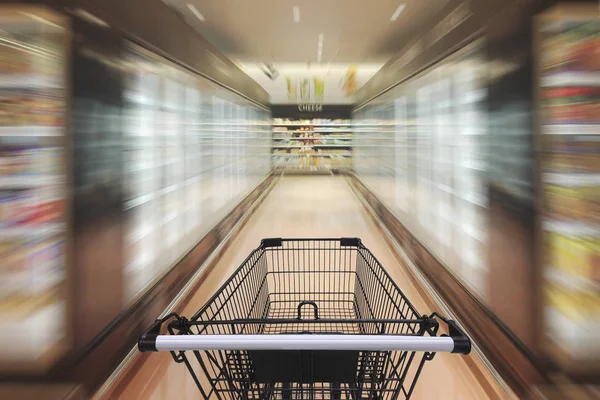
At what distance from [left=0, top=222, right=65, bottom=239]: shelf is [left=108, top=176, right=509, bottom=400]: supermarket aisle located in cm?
92

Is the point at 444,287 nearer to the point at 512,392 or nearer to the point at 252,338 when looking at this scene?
the point at 512,392

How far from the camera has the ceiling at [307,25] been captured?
4453 mm

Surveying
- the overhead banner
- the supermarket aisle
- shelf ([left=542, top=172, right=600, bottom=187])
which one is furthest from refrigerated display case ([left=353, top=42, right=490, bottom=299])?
the overhead banner

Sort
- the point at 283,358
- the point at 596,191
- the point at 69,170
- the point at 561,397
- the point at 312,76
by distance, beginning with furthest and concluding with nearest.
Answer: the point at 312,76
the point at 69,170
the point at 561,397
the point at 596,191
the point at 283,358

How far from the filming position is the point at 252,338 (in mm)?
949

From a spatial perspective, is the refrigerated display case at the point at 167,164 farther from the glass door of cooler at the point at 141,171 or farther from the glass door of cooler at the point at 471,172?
the glass door of cooler at the point at 471,172

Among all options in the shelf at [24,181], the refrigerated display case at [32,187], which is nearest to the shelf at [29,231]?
the refrigerated display case at [32,187]

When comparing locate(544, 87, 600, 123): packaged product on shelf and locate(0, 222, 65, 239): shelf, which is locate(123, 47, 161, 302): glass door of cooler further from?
locate(544, 87, 600, 123): packaged product on shelf

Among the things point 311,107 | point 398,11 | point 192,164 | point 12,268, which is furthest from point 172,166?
point 311,107

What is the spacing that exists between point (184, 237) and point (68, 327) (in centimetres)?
196

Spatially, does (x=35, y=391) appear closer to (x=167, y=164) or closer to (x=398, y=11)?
(x=167, y=164)

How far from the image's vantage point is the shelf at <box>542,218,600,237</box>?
1.63 m

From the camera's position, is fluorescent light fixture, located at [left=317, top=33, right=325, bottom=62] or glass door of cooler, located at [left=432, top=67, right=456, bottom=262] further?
fluorescent light fixture, located at [left=317, top=33, right=325, bottom=62]

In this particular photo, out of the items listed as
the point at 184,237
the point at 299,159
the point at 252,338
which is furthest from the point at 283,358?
the point at 299,159
